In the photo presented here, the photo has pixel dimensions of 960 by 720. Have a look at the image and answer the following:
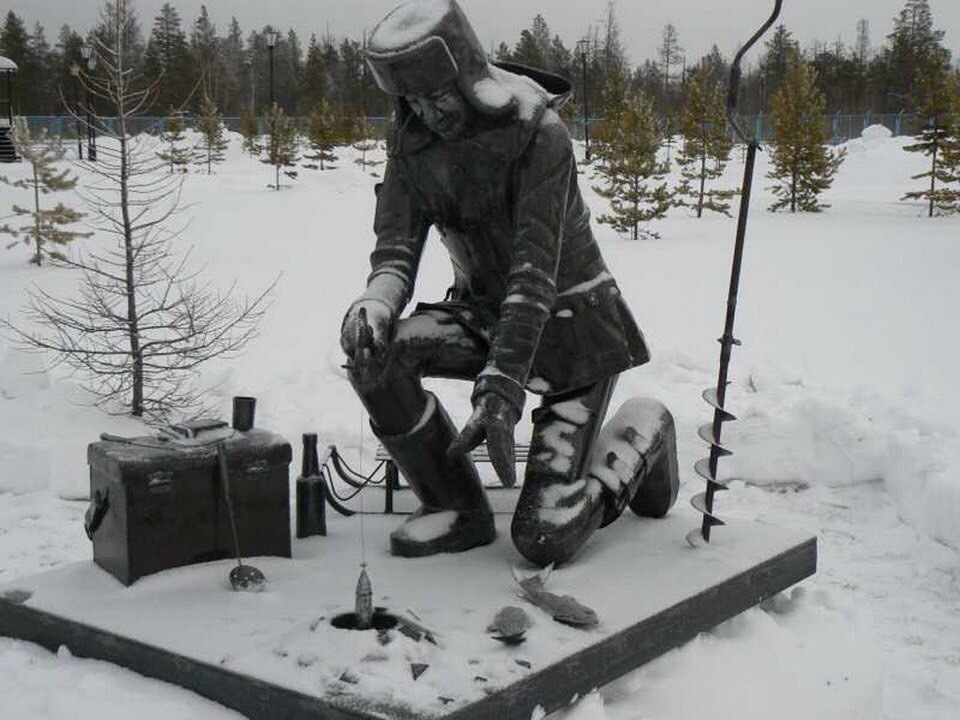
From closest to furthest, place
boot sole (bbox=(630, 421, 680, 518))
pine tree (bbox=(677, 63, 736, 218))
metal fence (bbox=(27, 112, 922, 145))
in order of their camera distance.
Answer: boot sole (bbox=(630, 421, 680, 518)) → pine tree (bbox=(677, 63, 736, 218)) → metal fence (bbox=(27, 112, 922, 145))

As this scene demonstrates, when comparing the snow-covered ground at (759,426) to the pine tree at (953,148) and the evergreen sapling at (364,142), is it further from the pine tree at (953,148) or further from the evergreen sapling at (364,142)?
the evergreen sapling at (364,142)

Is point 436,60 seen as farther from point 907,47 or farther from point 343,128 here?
point 907,47

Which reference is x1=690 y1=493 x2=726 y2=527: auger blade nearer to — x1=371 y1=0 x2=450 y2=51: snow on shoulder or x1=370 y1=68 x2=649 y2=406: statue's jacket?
x1=370 y1=68 x2=649 y2=406: statue's jacket

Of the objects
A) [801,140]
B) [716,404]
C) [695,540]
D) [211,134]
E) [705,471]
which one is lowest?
[695,540]

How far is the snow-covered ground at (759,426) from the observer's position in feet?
12.4

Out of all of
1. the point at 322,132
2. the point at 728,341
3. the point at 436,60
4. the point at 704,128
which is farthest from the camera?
the point at 322,132

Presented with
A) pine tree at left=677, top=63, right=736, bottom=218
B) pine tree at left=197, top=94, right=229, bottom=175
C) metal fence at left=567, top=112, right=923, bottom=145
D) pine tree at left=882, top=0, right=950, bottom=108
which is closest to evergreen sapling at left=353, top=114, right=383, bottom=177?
pine tree at left=197, top=94, right=229, bottom=175

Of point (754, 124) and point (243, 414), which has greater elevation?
point (754, 124)

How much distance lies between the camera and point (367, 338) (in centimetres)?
388

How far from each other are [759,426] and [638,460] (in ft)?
13.5

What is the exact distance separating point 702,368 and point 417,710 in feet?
23.3

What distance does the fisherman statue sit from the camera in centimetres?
377

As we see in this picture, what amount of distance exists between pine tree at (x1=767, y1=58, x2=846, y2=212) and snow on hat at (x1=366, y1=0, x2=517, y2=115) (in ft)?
66.5

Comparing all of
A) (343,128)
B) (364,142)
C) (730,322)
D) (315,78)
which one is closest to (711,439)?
(730,322)
